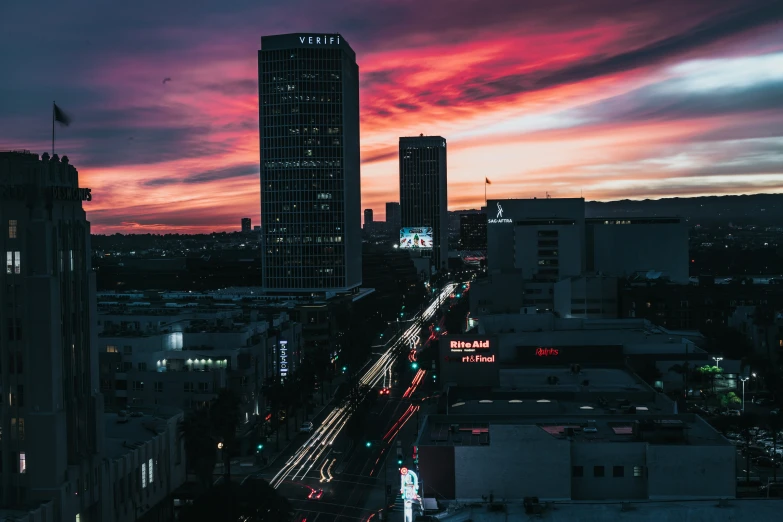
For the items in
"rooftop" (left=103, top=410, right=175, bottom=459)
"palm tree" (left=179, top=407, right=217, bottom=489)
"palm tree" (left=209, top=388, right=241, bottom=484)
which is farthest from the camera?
"palm tree" (left=209, top=388, right=241, bottom=484)

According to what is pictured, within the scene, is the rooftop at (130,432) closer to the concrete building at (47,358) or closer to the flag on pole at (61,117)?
the concrete building at (47,358)

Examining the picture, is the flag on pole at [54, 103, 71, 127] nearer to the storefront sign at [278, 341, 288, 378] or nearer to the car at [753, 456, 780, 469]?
the storefront sign at [278, 341, 288, 378]

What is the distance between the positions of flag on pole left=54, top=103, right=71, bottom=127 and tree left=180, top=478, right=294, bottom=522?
28.6 m

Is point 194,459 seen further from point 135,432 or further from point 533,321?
point 533,321

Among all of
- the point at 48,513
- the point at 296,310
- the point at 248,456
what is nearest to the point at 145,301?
the point at 296,310

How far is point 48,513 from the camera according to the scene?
57.9 m

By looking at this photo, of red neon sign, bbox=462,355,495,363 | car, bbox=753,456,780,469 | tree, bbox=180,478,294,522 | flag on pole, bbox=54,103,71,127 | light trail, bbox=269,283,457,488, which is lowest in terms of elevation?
light trail, bbox=269,283,457,488

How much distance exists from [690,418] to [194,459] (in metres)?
41.5

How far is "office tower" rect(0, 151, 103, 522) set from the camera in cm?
6022

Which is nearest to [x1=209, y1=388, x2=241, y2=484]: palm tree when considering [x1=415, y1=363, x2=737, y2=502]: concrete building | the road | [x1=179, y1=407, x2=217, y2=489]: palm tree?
[x1=179, y1=407, x2=217, y2=489]: palm tree

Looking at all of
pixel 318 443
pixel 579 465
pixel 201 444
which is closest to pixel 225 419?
pixel 201 444

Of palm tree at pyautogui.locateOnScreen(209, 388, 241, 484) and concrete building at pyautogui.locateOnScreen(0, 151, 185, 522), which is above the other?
concrete building at pyautogui.locateOnScreen(0, 151, 185, 522)

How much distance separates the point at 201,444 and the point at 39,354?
18.8m

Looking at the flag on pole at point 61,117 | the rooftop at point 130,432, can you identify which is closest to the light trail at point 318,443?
the rooftop at point 130,432
